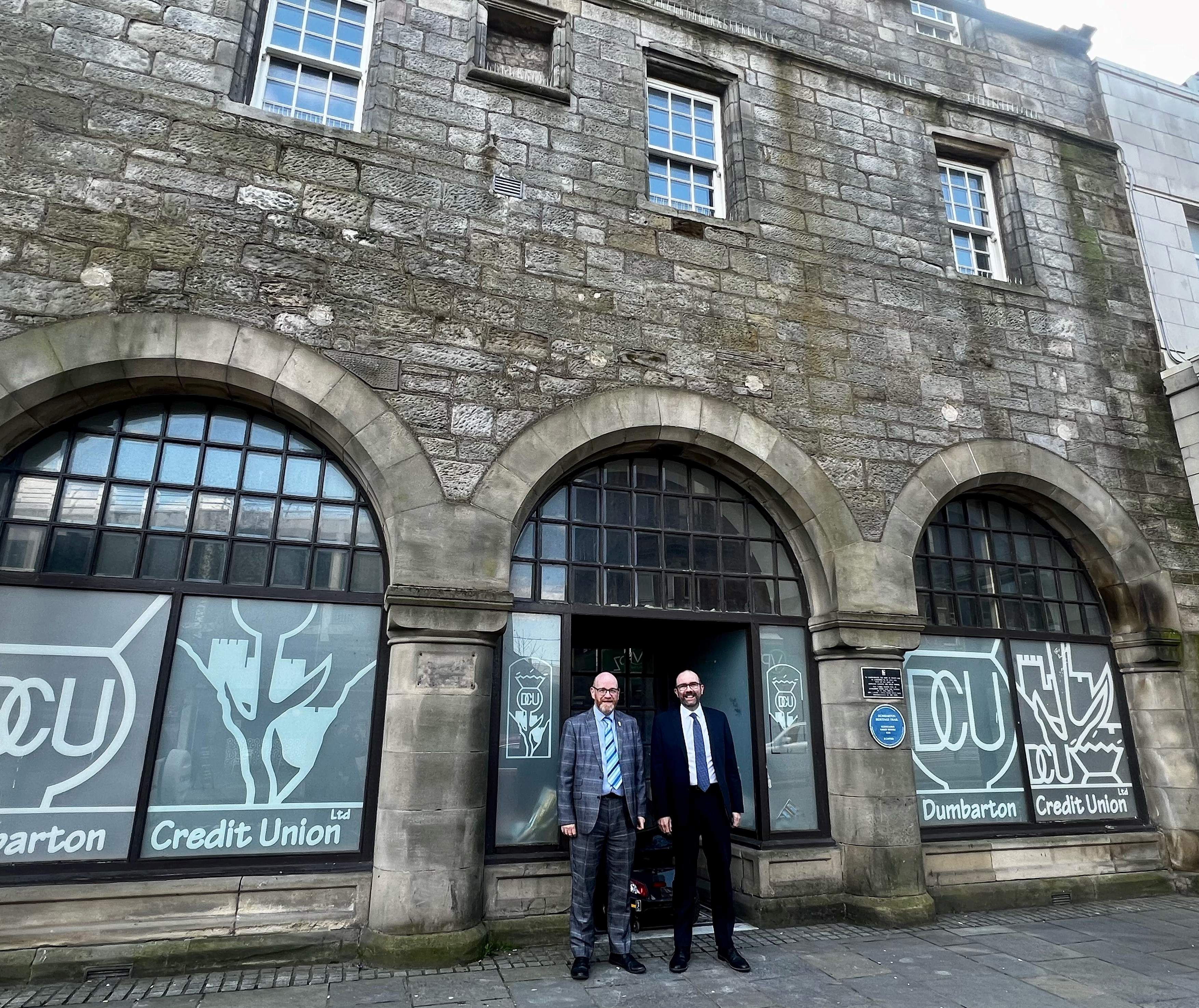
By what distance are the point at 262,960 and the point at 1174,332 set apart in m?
10.8

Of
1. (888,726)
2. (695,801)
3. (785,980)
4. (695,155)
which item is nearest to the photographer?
(785,980)

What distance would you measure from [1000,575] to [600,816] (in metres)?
4.97

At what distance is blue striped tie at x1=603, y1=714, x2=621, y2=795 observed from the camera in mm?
4809

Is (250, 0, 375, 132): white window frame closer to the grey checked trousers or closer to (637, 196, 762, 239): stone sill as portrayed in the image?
(637, 196, 762, 239): stone sill

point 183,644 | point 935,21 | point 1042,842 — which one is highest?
point 935,21

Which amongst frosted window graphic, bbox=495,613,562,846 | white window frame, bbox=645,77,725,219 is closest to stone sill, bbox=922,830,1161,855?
frosted window graphic, bbox=495,613,562,846

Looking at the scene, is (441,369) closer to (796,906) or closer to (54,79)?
(54,79)

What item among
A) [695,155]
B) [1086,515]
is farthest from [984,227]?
[695,155]

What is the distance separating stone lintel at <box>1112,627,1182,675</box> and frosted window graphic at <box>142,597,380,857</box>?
7242mm

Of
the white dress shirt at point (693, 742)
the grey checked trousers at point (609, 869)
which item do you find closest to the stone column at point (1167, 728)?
the white dress shirt at point (693, 742)

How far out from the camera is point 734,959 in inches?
184

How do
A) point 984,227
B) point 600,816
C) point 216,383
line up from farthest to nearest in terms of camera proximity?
point 984,227 < point 216,383 < point 600,816

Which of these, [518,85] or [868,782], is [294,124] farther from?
[868,782]

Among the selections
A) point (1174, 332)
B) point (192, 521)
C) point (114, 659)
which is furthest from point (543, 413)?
point (1174, 332)
